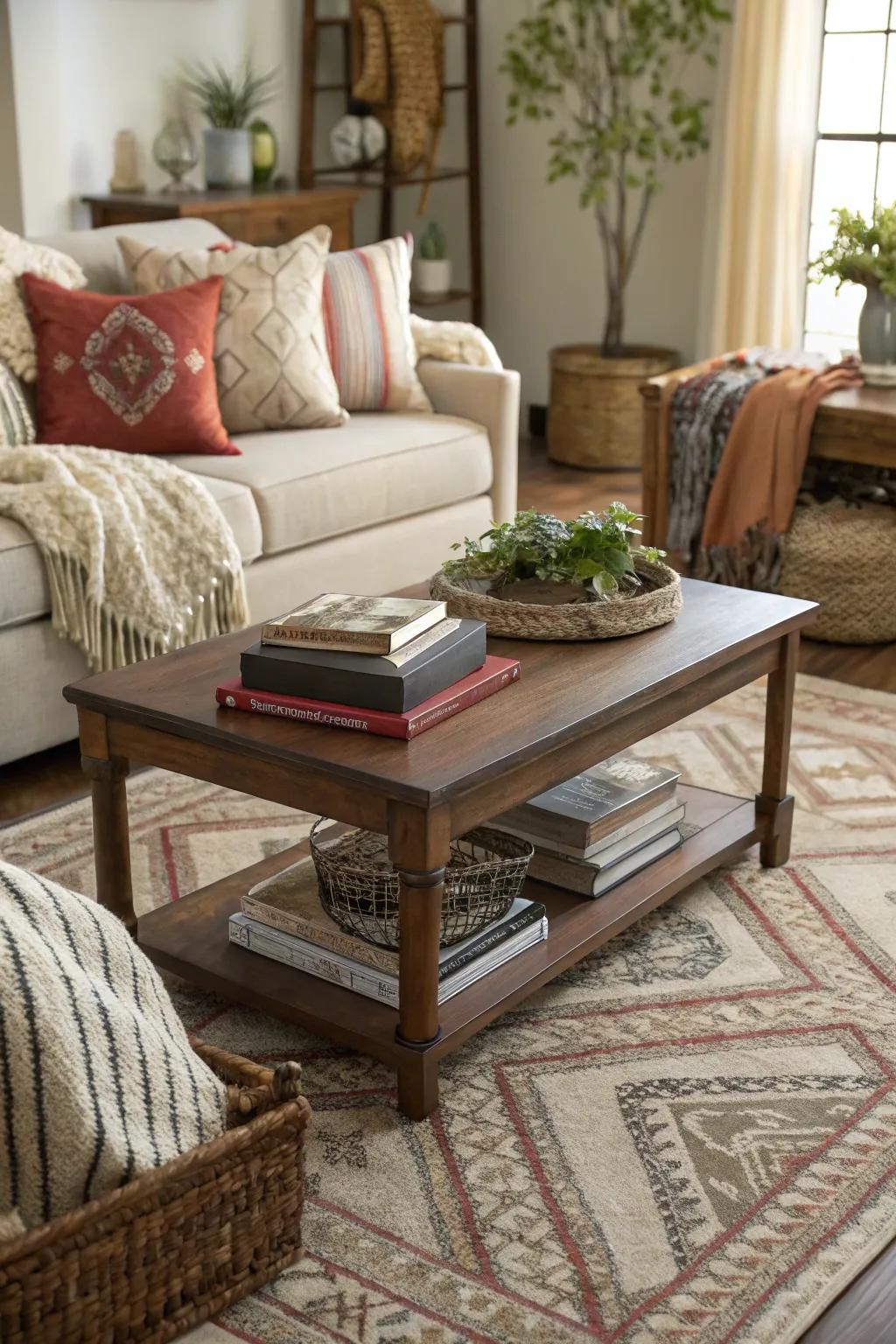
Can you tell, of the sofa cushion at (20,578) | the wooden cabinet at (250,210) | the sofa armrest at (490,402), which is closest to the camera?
the sofa cushion at (20,578)

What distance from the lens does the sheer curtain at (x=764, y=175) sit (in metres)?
4.92

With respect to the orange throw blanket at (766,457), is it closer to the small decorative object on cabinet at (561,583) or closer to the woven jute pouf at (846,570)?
the woven jute pouf at (846,570)

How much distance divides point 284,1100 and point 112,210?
3796 millimetres

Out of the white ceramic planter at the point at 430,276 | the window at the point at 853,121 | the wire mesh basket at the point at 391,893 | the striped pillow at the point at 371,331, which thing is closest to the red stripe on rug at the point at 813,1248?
the wire mesh basket at the point at 391,893

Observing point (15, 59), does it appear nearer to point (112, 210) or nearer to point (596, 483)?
point (112, 210)

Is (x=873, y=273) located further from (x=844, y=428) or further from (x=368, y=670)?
(x=368, y=670)

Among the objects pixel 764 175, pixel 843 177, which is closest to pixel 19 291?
pixel 764 175

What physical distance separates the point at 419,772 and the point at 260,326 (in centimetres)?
205

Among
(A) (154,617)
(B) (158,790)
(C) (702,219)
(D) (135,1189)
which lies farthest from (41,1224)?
(C) (702,219)

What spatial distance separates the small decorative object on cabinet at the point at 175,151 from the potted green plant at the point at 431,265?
94cm

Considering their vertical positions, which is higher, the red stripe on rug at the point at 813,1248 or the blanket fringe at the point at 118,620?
the blanket fringe at the point at 118,620

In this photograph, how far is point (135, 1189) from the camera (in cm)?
144

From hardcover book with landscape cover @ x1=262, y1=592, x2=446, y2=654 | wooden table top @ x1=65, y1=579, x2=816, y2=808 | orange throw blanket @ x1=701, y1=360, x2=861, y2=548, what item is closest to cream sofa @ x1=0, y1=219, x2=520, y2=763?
orange throw blanket @ x1=701, y1=360, x2=861, y2=548

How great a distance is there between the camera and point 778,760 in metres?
2.54
